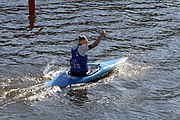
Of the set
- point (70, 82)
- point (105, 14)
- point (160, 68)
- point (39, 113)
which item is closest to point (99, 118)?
point (39, 113)

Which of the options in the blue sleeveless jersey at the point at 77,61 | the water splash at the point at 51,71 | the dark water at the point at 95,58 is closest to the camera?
the dark water at the point at 95,58

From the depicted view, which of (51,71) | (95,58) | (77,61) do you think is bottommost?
(51,71)

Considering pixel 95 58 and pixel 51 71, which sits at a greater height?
pixel 95 58

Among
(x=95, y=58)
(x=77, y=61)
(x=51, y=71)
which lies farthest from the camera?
(x=95, y=58)

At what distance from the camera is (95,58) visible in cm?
1872

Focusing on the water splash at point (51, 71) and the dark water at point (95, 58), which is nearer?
the dark water at point (95, 58)

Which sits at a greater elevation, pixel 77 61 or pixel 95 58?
pixel 77 61

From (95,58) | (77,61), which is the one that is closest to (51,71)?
(77,61)

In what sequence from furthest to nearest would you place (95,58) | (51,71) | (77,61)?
(95,58)
(51,71)
(77,61)

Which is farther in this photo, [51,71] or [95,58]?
[95,58]

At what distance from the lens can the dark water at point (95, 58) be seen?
13289mm

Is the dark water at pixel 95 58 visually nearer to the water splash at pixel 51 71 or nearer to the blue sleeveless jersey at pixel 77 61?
the water splash at pixel 51 71

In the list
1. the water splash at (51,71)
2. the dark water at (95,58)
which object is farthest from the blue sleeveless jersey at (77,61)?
the water splash at (51,71)

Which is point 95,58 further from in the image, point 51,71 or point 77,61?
point 77,61
